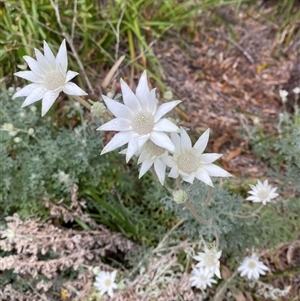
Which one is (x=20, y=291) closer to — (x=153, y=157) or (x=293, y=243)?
(x=153, y=157)

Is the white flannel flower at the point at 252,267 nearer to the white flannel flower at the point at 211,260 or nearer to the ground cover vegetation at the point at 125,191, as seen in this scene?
the ground cover vegetation at the point at 125,191

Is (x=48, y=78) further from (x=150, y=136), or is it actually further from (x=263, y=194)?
(x=263, y=194)

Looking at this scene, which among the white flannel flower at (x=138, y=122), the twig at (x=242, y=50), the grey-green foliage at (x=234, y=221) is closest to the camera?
the white flannel flower at (x=138, y=122)

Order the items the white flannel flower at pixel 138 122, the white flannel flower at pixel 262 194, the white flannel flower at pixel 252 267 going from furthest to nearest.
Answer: the white flannel flower at pixel 252 267, the white flannel flower at pixel 262 194, the white flannel flower at pixel 138 122

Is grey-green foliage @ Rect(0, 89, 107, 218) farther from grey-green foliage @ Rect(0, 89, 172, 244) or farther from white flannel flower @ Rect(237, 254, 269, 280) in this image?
white flannel flower @ Rect(237, 254, 269, 280)

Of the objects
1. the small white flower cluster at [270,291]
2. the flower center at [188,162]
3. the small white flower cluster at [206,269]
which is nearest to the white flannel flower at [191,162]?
the flower center at [188,162]

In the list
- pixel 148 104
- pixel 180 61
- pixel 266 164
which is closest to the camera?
pixel 148 104

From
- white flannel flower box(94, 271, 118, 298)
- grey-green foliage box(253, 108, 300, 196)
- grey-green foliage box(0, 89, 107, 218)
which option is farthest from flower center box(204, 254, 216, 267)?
A: grey-green foliage box(0, 89, 107, 218)

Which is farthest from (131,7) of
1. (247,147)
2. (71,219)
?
(71,219)
